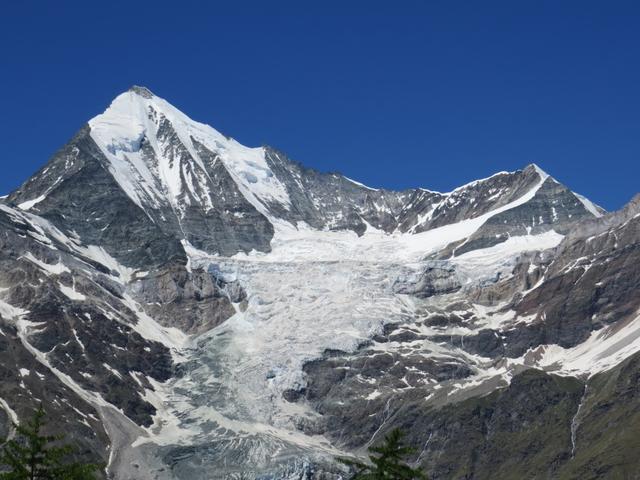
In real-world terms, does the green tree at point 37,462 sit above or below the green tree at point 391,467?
below

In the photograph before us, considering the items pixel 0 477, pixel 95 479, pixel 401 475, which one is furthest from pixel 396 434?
pixel 0 477

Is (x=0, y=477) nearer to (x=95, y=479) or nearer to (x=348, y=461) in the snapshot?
(x=95, y=479)

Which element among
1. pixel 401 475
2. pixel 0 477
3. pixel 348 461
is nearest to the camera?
pixel 0 477

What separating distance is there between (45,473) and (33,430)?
1.99m

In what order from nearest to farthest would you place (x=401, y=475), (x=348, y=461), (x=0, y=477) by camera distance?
(x=0, y=477)
(x=401, y=475)
(x=348, y=461)

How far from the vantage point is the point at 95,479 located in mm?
55688

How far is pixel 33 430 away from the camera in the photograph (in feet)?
179

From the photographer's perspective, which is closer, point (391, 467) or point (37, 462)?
point (37, 462)

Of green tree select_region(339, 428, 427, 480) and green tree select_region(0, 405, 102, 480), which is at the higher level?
green tree select_region(339, 428, 427, 480)

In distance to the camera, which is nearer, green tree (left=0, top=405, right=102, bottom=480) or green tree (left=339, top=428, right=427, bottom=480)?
green tree (left=0, top=405, right=102, bottom=480)

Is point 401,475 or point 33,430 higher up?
point 401,475

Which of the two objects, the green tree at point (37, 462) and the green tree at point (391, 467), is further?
the green tree at point (391, 467)

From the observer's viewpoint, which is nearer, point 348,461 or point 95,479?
point 95,479

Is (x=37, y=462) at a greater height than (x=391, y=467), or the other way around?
(x=391, y=467)
